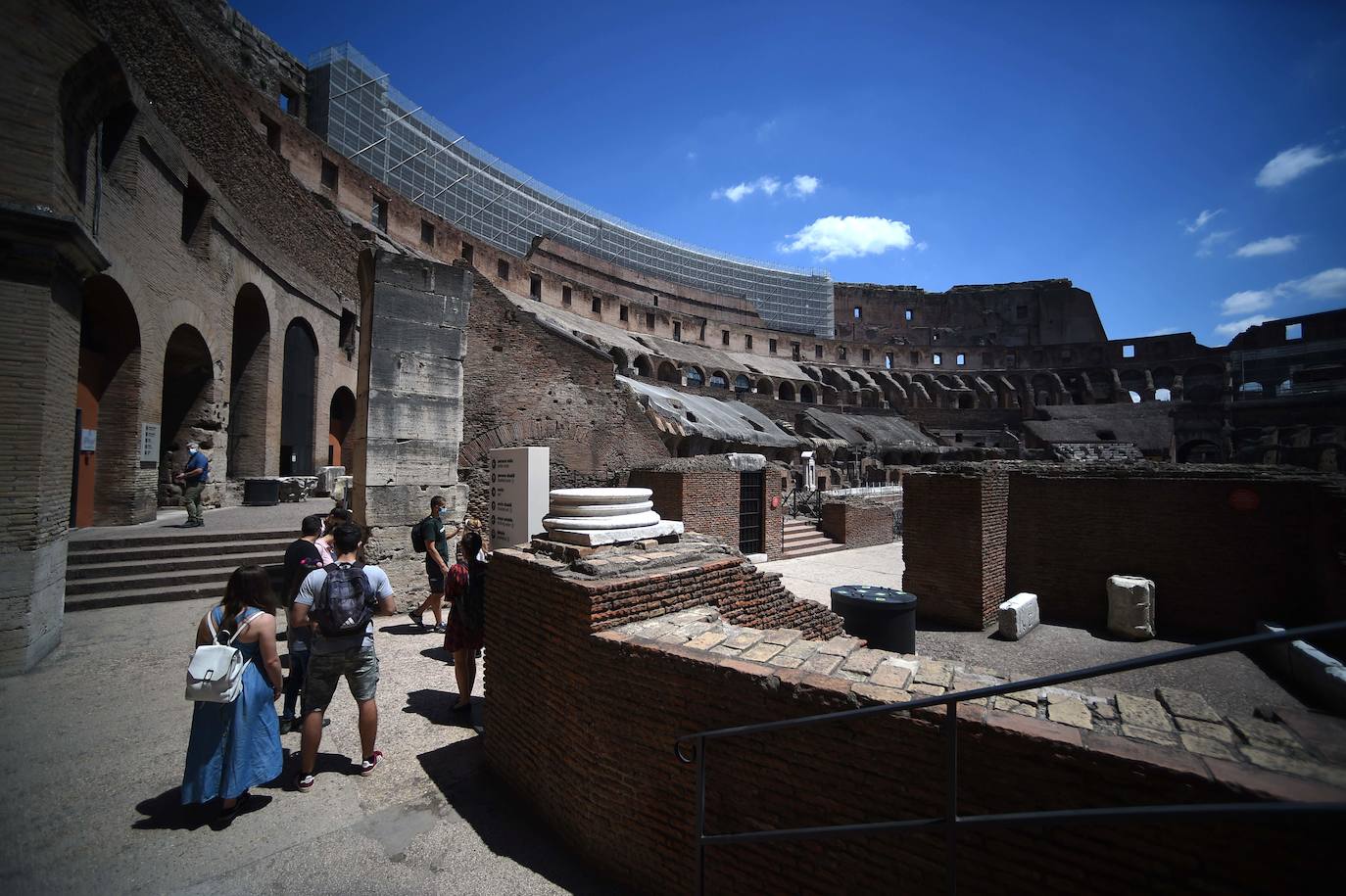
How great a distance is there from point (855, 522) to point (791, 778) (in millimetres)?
16165

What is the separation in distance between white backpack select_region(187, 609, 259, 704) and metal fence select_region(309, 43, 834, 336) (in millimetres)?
33648

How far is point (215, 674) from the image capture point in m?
3.09

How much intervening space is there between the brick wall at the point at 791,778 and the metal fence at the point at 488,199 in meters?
34.0

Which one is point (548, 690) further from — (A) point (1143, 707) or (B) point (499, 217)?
(B) point (499, 217)

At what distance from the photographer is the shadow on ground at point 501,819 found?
3.14 m

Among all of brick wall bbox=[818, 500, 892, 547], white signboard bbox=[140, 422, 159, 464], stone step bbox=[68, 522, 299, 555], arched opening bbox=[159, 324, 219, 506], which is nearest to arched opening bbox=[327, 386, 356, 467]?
arched opening bbox=[159, 324, 219, 506]

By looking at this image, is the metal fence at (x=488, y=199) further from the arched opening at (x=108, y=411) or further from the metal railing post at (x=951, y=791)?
the metal railing post at (x=951, y=791)

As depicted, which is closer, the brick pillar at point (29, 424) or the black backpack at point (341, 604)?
the black backpack at point (341, 604)

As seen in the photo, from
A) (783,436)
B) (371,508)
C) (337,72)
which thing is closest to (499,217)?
(337,72)

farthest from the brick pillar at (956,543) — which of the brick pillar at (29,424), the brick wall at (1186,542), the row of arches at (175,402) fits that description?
the row of arches at (175,402)

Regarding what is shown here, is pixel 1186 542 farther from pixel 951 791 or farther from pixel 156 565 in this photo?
pixel 156 565

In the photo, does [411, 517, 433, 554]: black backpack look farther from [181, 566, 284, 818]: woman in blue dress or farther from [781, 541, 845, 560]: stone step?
[781, 541, 845, 560]: stone step

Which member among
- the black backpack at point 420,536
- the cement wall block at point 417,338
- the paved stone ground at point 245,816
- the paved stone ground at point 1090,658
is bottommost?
the paved stone ground at point 1090,658

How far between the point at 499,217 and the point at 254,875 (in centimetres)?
4356
